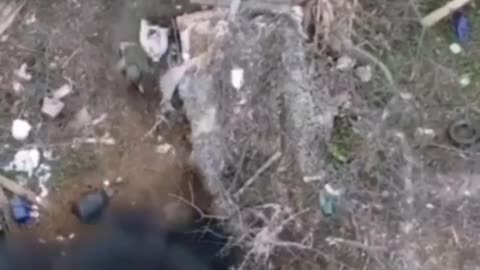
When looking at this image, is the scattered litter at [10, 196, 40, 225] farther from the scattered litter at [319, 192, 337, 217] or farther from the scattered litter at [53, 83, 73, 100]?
the scattered litter at [319, 192, 337, 217]

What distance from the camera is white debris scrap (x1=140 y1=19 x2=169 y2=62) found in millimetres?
4949

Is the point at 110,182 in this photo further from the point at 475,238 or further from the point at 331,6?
the point at 475,238

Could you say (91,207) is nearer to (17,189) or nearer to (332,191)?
(17,189)

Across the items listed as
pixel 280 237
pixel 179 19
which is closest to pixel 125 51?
pixel 179 19

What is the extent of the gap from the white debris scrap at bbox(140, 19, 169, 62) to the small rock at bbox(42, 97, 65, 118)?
0.41 meters

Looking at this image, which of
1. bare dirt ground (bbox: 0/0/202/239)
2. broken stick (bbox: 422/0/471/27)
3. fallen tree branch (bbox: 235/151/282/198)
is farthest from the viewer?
broken stick (bbox: 422/0/471/27)

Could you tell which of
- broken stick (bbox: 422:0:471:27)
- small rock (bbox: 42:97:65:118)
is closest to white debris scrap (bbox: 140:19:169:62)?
small rock (bbox: 42:97:65:118)

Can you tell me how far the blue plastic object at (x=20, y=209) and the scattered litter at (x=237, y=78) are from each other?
3.08 ft

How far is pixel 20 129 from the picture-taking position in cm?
491

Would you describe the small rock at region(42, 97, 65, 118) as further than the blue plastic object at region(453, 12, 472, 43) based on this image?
No

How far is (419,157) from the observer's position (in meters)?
4.97

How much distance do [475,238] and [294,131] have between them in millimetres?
840

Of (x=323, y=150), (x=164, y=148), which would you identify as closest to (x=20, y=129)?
(x=164, y=148)

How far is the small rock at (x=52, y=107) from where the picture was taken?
4.91 m
